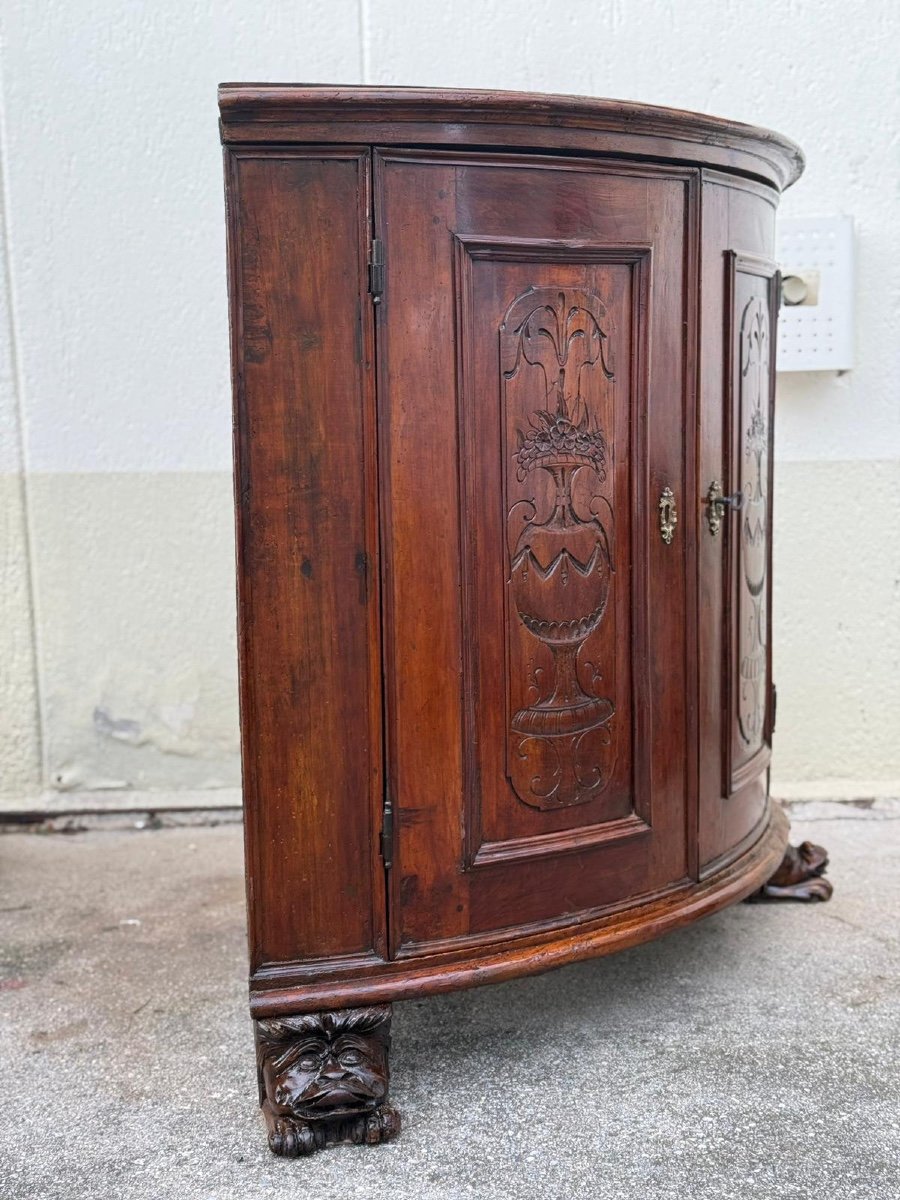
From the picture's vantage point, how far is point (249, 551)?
5.83 feet

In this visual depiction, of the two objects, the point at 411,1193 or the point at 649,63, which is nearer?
the point at 411,1193

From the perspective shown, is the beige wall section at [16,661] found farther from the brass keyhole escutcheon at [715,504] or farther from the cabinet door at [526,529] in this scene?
the brass keyhole escutcheon at [715,504]

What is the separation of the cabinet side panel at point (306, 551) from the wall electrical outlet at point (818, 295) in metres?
1.68

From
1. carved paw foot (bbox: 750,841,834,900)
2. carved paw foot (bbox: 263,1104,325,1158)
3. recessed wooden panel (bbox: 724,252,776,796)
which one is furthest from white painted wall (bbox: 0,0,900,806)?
carved paw foot (bbox: 263,1104,325,1158)

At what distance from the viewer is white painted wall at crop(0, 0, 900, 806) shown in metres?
3.09

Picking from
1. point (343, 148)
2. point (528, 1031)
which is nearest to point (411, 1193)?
point (528, 1031)

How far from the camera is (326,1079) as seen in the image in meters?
1.83

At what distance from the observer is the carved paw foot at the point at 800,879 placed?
→ 2684 mm

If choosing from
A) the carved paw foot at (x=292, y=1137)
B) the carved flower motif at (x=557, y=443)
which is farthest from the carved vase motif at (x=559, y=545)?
the carved paw foot at (x=292, y=1137)

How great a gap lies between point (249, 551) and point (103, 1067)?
3.08 ft

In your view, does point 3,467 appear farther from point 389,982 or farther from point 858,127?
point 858,127

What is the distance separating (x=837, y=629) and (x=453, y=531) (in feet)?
5.81

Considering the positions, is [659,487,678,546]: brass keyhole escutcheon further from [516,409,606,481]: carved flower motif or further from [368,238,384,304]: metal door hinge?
[368,238,384,304]: metal door hinge

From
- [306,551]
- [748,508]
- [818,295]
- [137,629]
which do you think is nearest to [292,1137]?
[306,551]
